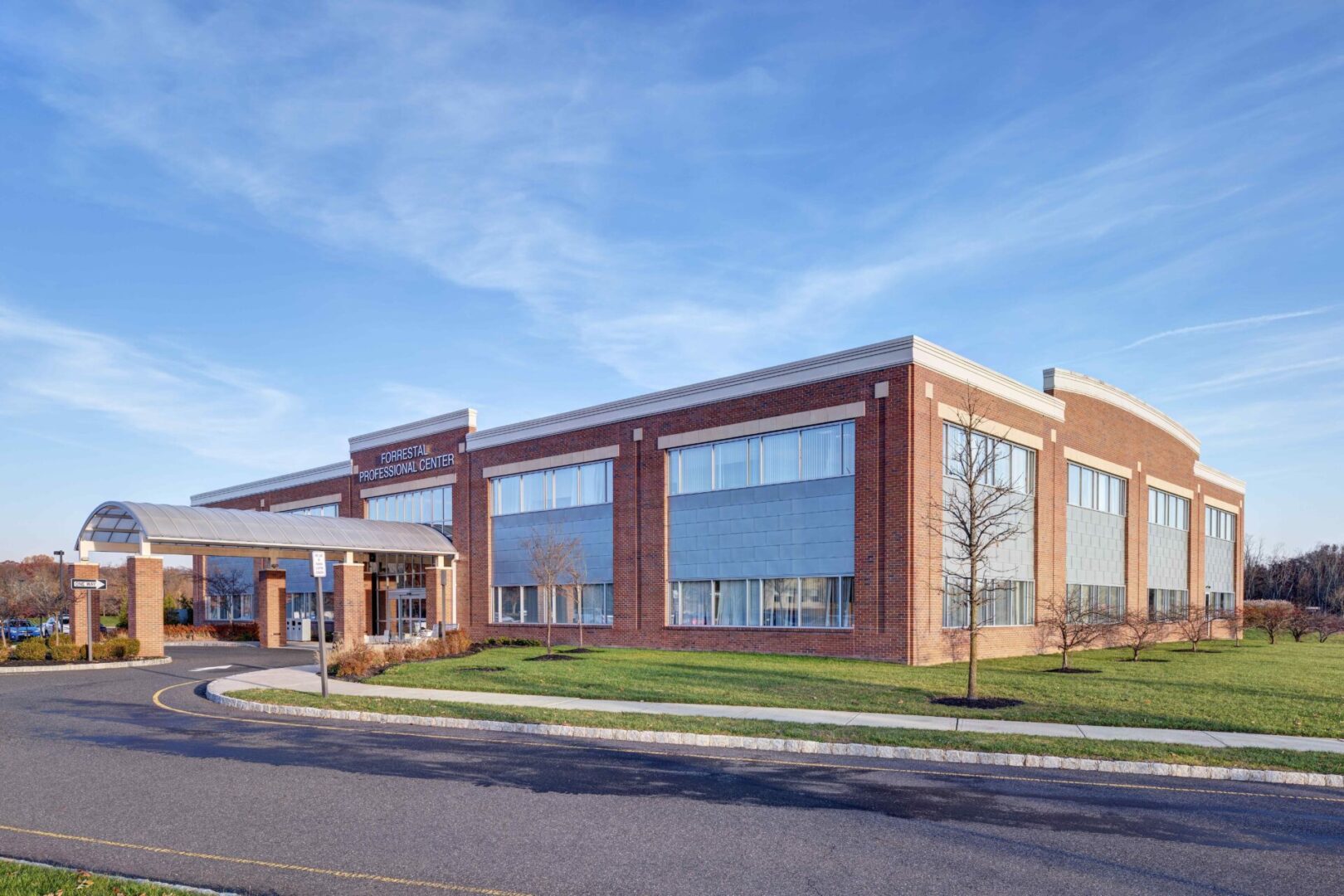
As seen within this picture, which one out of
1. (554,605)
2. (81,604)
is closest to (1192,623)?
(554,605)

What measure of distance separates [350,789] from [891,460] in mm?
20145

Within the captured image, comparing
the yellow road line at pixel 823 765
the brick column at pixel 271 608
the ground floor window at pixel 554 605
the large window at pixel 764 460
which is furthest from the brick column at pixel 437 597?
the yellow road line at pixel 823 765

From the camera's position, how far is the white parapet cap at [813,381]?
28647mm

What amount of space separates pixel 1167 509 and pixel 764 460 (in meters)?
25.9

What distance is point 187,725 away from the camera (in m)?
16.9

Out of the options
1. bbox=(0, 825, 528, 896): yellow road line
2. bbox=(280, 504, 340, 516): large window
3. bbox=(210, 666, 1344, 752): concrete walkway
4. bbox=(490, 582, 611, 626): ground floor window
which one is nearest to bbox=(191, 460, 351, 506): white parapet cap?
bbox=(280, 504, 340, 516): large window

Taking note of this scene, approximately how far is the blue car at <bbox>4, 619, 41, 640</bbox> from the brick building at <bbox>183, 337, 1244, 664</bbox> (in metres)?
16.8

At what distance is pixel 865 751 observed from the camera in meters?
13.6

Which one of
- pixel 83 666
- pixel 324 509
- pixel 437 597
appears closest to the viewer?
pixel 83 666

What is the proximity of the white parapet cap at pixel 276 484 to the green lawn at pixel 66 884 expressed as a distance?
45.0 metres

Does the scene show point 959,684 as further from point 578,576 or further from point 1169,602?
point 1169,602

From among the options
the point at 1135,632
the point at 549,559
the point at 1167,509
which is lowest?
the point at 1135,632

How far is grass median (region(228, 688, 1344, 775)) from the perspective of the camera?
12.6 m

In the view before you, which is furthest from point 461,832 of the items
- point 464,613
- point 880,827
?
point 464,613
